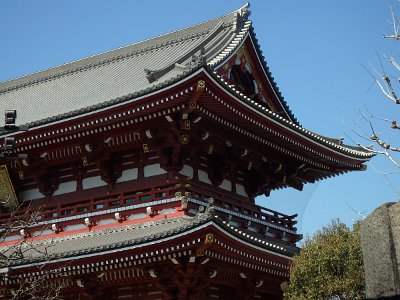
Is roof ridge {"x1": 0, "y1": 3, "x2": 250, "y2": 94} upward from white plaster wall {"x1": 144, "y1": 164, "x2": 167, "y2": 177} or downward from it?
upward

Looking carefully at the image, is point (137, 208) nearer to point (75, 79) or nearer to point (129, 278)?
point (129, 278)

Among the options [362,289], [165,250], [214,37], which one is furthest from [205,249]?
[214,37]

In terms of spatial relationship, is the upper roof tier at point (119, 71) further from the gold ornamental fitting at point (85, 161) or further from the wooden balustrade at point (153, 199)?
the wooden balustrade at point (153, 199)

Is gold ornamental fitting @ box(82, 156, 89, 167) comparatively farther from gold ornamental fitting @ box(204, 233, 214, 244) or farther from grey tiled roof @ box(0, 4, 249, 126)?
gold ornamental fitting @ box(204, 233, 214, 244)

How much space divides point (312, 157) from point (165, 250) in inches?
362

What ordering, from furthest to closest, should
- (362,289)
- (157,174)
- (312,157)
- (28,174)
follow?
(312,157) < (28,174) < (157,174) < (362,289)

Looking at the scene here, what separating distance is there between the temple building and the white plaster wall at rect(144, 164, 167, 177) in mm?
32

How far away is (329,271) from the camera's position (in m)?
15.9

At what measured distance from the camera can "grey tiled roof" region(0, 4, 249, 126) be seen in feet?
76.4

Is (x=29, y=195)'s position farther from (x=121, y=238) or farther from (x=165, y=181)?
(x=165, y=181)

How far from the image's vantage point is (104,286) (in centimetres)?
1888

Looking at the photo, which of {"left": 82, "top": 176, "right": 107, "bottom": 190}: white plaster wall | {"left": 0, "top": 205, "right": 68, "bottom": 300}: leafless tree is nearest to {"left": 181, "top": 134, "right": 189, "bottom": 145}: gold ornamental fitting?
{"left": 82, "top": 176, "right": 107, "bottom": 190}: white plaster wall

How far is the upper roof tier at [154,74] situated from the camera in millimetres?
21969

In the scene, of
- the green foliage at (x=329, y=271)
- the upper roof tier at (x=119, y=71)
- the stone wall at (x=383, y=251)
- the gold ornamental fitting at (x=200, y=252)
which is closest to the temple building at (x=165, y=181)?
the gold ornamental fitting at (x=200, y=252)
